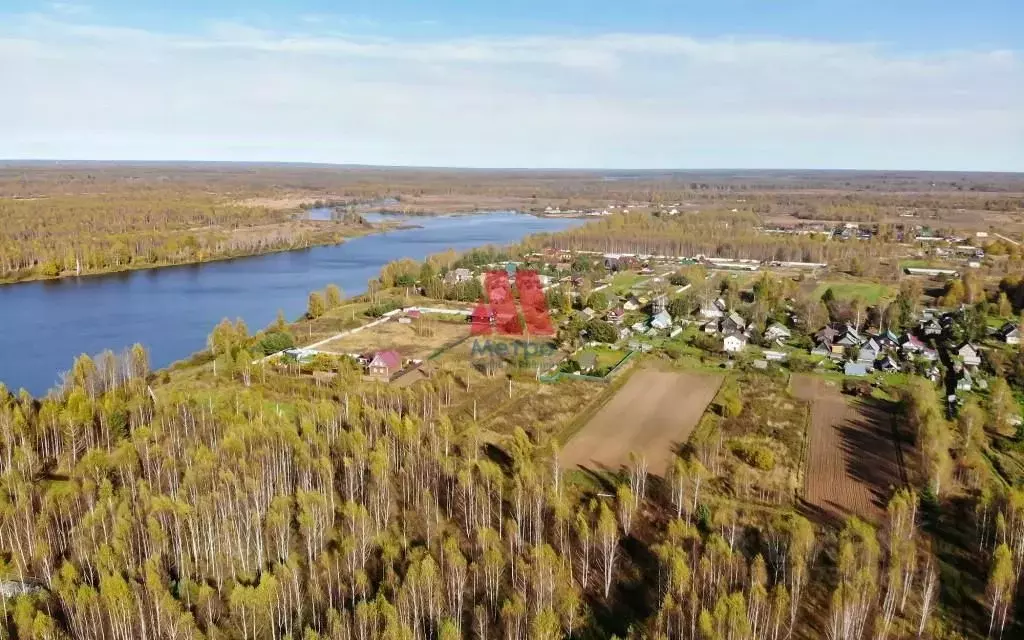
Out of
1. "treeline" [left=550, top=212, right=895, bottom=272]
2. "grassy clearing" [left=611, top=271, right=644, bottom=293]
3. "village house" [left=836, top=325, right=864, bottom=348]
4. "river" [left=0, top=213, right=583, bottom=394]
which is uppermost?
"treeline" [left=550, top=212, right=895, bottom=272]

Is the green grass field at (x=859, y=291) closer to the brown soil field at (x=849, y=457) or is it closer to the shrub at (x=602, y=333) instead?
the shrub at (x=602, y=333)

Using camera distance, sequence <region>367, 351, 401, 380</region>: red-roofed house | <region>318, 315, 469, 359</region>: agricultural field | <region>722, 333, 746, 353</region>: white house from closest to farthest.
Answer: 1. <region>367, 351, 401, 380</region>: red-roofed house
2. <region>318, 315, 469, 359</region>: agricultural field
3. <region>722, 333, 746, 353</region>: white house

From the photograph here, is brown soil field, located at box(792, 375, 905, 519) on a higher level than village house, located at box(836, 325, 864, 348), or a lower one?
lower

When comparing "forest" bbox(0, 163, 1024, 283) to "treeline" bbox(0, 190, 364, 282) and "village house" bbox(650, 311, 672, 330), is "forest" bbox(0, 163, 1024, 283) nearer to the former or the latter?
"treeline" bbox(0, 190, 364, 282)

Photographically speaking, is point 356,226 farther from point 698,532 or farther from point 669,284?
point 698,532

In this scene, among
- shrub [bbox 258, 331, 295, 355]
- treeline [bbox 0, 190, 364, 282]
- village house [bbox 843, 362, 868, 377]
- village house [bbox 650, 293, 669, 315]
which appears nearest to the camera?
village house [bbox 843, 362, 868, 377]

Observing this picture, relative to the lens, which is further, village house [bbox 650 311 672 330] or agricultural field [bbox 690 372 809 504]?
village house [bbox 650 311 672 330]
